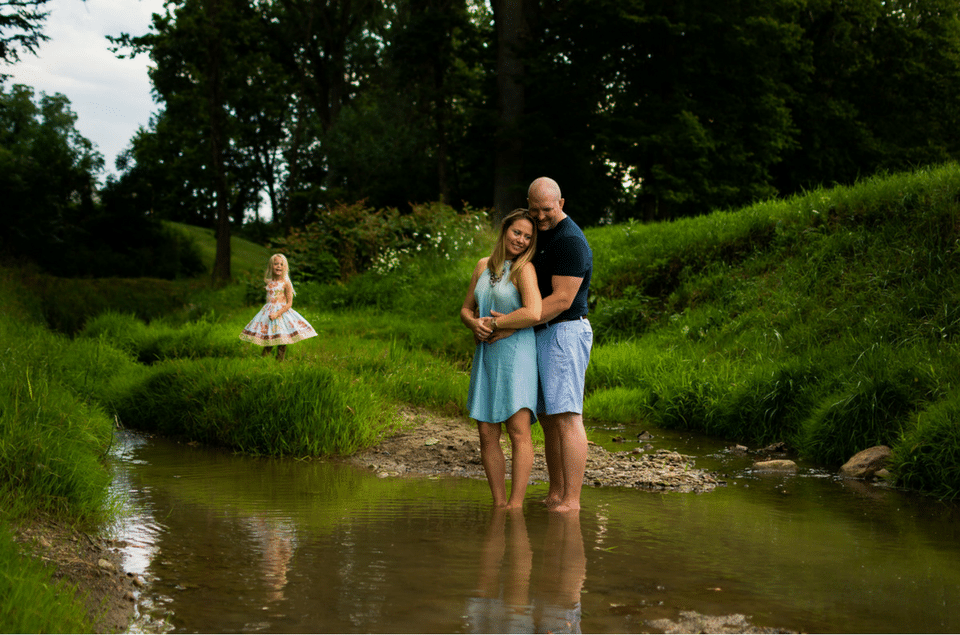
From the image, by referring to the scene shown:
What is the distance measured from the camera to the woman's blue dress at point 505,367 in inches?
231

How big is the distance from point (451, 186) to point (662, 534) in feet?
106

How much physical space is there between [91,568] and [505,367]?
2.83 metres

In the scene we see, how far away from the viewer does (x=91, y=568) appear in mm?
4250

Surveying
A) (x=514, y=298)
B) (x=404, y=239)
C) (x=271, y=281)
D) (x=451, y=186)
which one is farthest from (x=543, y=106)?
(x=514, y=298)

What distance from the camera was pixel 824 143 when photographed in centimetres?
2953

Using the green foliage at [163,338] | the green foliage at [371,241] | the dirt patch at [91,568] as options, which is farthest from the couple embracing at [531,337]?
the green foliage at [371,241]

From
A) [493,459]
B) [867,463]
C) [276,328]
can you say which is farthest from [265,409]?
[867,463]

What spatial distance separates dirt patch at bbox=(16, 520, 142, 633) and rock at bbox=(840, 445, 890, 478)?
20.5 ft

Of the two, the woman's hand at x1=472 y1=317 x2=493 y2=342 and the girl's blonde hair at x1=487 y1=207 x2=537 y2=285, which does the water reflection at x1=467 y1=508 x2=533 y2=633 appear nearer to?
the woman's hand at x1=472 y1=317 x2=493 y2=342

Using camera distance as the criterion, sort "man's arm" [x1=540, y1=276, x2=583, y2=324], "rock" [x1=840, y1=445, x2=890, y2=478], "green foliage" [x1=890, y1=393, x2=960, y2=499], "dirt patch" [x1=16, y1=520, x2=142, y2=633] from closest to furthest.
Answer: "dirt patch" [x1=16, y1=520, x2=142, y2=633] → "man's arm" [x1=540, y1=276, x2=583, y2=324] → "green foliage" [x1=890, y1=393, x2=960, y2=499] → "rock" [x1=840, y1=445, x2=890, y2=478]

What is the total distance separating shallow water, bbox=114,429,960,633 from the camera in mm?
3904

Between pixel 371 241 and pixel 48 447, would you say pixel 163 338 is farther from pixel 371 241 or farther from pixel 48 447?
pixel 48 447

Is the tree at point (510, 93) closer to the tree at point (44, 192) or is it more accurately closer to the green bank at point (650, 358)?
the green bank at point (650, 358)

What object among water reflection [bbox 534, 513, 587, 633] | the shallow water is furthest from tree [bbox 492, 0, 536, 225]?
water reflection [bbox 534, 513, 587, 633]
